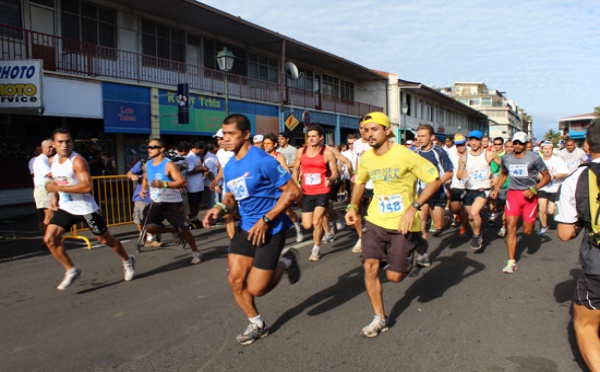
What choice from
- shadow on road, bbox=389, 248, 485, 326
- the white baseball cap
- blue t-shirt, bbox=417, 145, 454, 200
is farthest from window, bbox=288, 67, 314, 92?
shadow on road, bbox=389, 248, 485, 326

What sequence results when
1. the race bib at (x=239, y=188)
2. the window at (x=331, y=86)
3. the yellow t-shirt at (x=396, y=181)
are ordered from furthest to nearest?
the window at (x=331, y=86)
the yellow t-shirt at (x=396, y=181)
the race bib at (x=239, y=188)

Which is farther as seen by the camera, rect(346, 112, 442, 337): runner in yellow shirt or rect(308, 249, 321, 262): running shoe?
rect(308, 249, 321, 262): running shoe

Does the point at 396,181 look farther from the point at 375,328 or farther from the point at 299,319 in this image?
the point at 299,319

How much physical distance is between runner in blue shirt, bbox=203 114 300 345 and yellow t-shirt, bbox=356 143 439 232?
79 cm

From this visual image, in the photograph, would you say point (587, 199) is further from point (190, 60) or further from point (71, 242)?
point (190, 60)

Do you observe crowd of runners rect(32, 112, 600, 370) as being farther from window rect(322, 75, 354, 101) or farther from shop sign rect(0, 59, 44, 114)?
window rect(322, 75, 354, 101)

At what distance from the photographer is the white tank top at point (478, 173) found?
318 inches

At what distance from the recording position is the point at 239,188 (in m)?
4.13

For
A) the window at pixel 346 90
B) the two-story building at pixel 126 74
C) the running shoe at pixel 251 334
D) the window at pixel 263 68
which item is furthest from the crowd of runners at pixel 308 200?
the window at pixel 346 90

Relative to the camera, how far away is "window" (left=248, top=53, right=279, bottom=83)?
77.7ft

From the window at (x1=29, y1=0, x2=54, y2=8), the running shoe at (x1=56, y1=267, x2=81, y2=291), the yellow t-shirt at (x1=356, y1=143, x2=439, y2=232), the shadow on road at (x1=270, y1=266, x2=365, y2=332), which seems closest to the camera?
the yellow t-shirt at (x1=356, y1=143, x2=439, y2=232)

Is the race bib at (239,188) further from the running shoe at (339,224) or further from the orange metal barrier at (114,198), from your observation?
the orange metal barrier at (114,198)

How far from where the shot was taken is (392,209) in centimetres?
432

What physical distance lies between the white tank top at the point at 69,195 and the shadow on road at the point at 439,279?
11.9ft
